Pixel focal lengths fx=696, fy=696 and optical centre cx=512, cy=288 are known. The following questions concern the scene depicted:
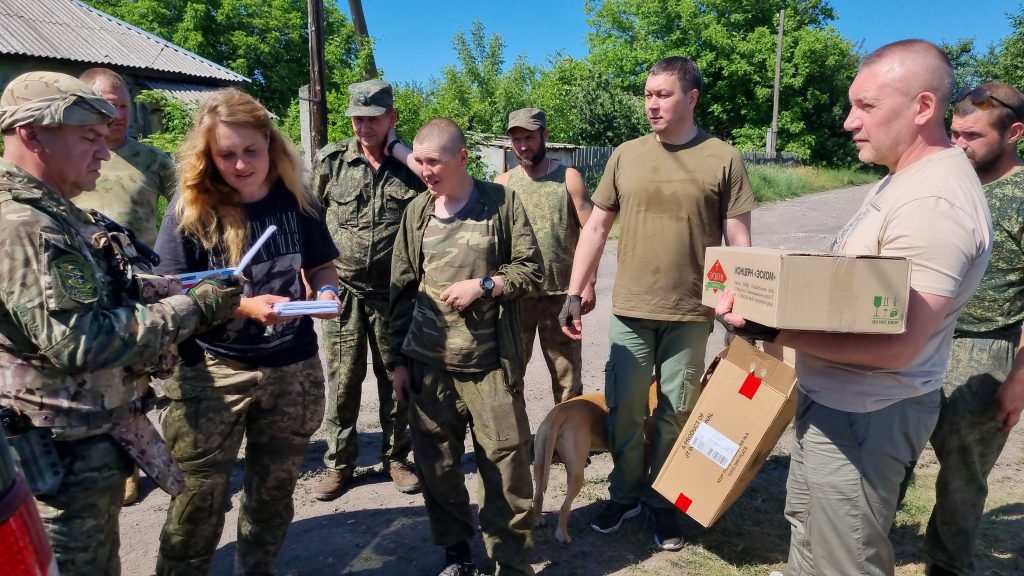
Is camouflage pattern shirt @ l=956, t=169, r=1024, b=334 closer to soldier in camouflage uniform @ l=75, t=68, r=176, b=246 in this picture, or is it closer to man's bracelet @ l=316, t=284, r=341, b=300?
man's bracelet @ l=316, t=284, r=341, b=300

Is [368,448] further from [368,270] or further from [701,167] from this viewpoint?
[701,167]

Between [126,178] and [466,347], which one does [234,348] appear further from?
[126,178]

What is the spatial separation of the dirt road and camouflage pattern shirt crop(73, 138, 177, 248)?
1.58 m

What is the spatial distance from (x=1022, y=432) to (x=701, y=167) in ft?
12.0

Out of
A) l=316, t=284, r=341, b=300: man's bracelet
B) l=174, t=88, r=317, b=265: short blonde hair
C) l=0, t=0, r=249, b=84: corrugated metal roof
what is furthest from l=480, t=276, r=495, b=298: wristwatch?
l=0, t=0, r=249, b=84: corrugated metal roof

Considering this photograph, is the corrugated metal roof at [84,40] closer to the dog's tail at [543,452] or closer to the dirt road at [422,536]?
the dirt road at [422,536]

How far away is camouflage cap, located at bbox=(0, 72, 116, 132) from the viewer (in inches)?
73.9

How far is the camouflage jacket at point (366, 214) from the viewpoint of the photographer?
396 centimetres

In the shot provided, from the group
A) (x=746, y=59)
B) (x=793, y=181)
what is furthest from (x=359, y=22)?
(x=746, y=59)

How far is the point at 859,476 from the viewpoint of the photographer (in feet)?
6.97

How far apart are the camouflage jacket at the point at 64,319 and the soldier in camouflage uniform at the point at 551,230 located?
9.52 ft

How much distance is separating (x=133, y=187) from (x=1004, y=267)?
13.9ft

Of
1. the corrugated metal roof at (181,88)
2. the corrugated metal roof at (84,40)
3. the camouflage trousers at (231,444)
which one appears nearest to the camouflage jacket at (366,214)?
the camouflage trousers at (231,444)

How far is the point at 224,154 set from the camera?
2582 millimetres
